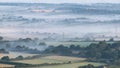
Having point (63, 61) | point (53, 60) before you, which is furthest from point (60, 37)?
point (63, 61)

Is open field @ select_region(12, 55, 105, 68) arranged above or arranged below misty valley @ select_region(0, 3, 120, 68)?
above

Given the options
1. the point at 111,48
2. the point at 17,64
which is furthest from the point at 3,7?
the point at 17,64

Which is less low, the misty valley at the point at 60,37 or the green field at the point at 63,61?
the green field at the point at 63,61

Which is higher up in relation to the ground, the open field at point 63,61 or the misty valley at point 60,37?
the open field at point 63,61

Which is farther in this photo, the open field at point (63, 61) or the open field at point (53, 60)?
the open field at point (53, 60)

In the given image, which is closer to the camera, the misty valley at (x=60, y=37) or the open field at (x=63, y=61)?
the open field at (x=63, y=61)

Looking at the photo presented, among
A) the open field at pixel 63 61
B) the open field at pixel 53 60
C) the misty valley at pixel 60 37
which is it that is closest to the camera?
the open field at pixel 63 61

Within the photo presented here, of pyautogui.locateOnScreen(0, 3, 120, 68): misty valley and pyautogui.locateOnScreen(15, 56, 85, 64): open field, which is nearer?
pyautogui.locateOnScreen(15, 56, 85, 64): open field

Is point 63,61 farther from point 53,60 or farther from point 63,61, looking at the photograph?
point 53,60

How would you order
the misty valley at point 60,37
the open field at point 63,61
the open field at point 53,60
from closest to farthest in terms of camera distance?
the open field at point 63,61, the open field at point 53,60, the misty valley at point 60,37

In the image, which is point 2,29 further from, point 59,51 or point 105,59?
point 105,59

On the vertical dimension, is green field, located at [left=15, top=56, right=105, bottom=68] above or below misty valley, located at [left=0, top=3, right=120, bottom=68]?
Answer: above

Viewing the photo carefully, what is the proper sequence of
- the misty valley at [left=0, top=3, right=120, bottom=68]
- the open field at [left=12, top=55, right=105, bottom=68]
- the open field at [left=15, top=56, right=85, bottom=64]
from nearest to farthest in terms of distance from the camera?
1. the open field at [left=12, top=55, right=105, bottom=68]
2. the open field at [left=15, top=56, right=85, bottom=64]
3. the misty valley at [left=0, top=3, right=120, bottom=68]

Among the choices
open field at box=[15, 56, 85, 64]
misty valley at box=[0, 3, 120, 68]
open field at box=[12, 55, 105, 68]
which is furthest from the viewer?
misty valley at box=[0, 3, 120, 68]
